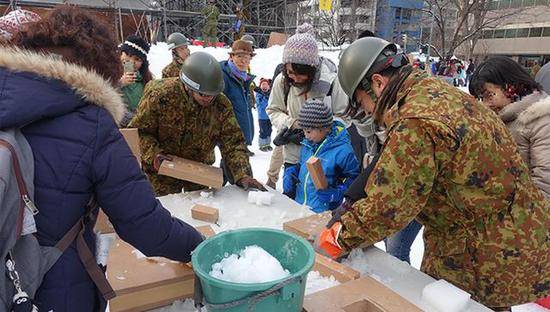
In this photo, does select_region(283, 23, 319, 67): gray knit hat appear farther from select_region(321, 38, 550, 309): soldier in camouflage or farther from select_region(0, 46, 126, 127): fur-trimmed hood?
select_region(0, 46, 126, 127): fur-trimmed hood

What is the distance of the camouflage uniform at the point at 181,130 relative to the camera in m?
2.30

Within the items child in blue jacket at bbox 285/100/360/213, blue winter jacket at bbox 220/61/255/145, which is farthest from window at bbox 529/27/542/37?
child in blue jacket at bbox 285/100/360/213

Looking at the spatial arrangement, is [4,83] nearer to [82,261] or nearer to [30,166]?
[30,166]

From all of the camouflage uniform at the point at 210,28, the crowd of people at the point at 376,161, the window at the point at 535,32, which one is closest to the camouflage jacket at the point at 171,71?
the crowd of people at the point at 376,161

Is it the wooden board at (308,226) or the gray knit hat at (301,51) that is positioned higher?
the gray knit hat at (301,51)

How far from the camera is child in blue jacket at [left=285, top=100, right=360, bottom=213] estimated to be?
91.9 inches

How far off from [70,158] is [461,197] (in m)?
1.17

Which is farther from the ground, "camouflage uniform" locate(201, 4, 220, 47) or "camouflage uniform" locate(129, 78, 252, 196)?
"camouflage uniform" locate(201, 4, 220, 47)

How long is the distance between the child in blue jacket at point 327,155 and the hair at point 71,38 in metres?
1.51

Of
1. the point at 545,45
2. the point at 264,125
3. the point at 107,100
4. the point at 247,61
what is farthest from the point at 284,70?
the point at 545,45

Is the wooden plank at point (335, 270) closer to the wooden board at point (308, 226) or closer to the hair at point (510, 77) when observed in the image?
the wooden board at point (308, 226)

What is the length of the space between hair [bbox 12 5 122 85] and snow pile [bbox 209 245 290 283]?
2.08 feet

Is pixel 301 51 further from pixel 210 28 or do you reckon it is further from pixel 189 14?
pixel 189 14

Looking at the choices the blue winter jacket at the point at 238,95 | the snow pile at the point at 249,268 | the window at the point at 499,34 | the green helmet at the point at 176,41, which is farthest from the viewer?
the window at the point at 499,34
